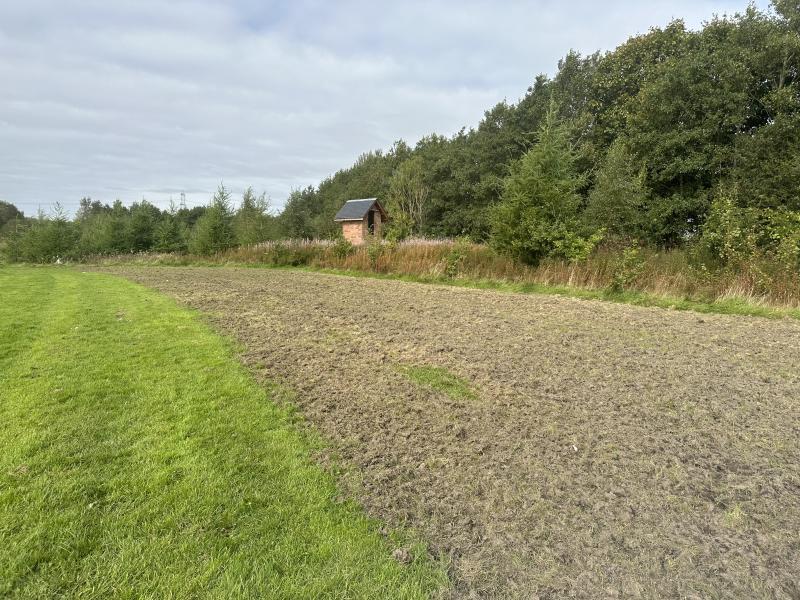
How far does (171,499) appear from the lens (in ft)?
7.06

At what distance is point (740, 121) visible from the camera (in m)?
17.1

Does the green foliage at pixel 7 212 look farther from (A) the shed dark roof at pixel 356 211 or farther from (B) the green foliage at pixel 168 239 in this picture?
(A) the shed dark roof at pixel 356 211

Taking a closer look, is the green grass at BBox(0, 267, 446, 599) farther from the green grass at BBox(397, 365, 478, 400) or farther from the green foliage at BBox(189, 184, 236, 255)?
the green foliage at BBox(189, 184, 236, 255)

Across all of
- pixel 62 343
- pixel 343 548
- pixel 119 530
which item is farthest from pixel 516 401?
pixel 62 343

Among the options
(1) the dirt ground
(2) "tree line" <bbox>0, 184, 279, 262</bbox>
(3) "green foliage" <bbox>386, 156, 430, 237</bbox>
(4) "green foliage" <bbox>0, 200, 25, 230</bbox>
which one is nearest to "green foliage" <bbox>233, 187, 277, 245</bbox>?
(2) "tree line" <bbox>0, 184, 279, 262</bbox>

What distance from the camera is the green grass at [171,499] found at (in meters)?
1.69

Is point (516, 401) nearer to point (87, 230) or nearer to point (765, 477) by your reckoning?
point (765, 477)

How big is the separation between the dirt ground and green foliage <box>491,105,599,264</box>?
609 cm

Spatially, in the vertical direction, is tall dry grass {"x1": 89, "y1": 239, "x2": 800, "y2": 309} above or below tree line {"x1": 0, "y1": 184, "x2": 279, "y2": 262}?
below

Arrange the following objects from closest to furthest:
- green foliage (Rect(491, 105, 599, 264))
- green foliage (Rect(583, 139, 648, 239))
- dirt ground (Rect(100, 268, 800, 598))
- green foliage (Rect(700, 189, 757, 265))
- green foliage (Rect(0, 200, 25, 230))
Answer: dirt ground (Rect(100, 268, 800, 598)), green foliage (Rect(700, 189, 757, 265)), green foliage (Rect(491, 105, 599, 264)), green foliage (Rect(583, 139, 648, 239)), green foliage (Rect(0, 200, 25, 230))

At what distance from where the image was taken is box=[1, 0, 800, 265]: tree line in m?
11.8

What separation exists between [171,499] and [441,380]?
7.93 feet

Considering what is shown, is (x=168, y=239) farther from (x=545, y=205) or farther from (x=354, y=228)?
(x=545, y=205)

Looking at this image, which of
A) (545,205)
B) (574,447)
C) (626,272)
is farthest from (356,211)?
(574,447)
